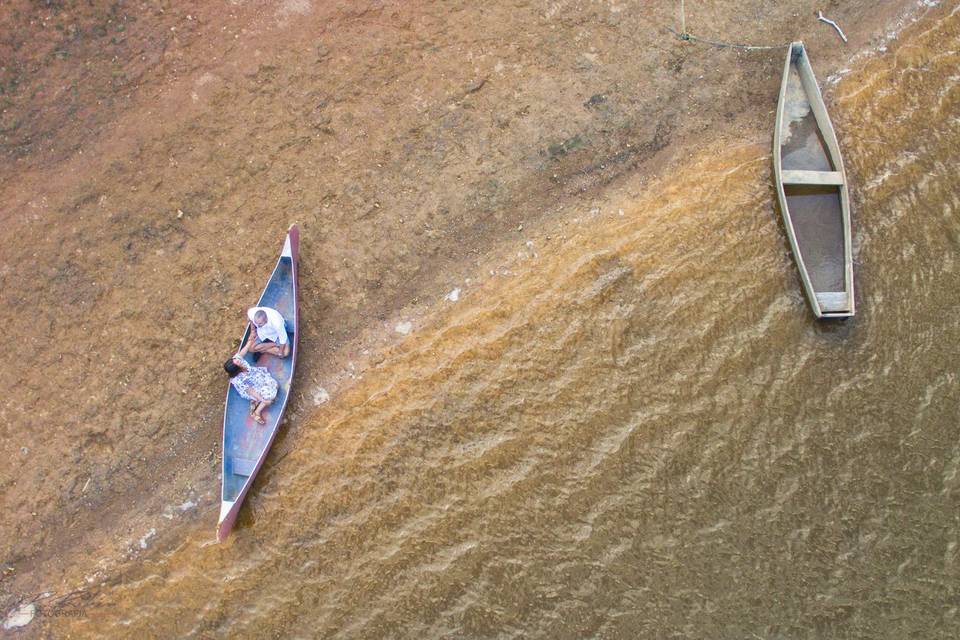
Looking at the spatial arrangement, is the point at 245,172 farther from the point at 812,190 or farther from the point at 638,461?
the point at 812,190

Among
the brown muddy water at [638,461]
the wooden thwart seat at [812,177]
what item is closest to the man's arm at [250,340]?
the brown muddy water at [638,461]

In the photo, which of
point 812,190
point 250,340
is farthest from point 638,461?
point 250,340

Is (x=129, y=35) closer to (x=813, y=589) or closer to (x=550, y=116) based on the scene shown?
(x=550, y=116)

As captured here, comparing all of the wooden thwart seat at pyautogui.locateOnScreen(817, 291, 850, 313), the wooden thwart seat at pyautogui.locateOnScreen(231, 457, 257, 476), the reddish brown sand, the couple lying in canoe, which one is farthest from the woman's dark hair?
the wooden thwart seat at pyautogui.locateOnScreen(817, 291, 850, 313)

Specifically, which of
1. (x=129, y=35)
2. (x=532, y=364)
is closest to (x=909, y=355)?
(x=532, y=364)

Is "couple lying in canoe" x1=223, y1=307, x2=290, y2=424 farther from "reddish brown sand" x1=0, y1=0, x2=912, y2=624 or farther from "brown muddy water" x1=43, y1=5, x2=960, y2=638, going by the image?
"brown muddy water" x1=43, y1=5, x2=960, y2=638
